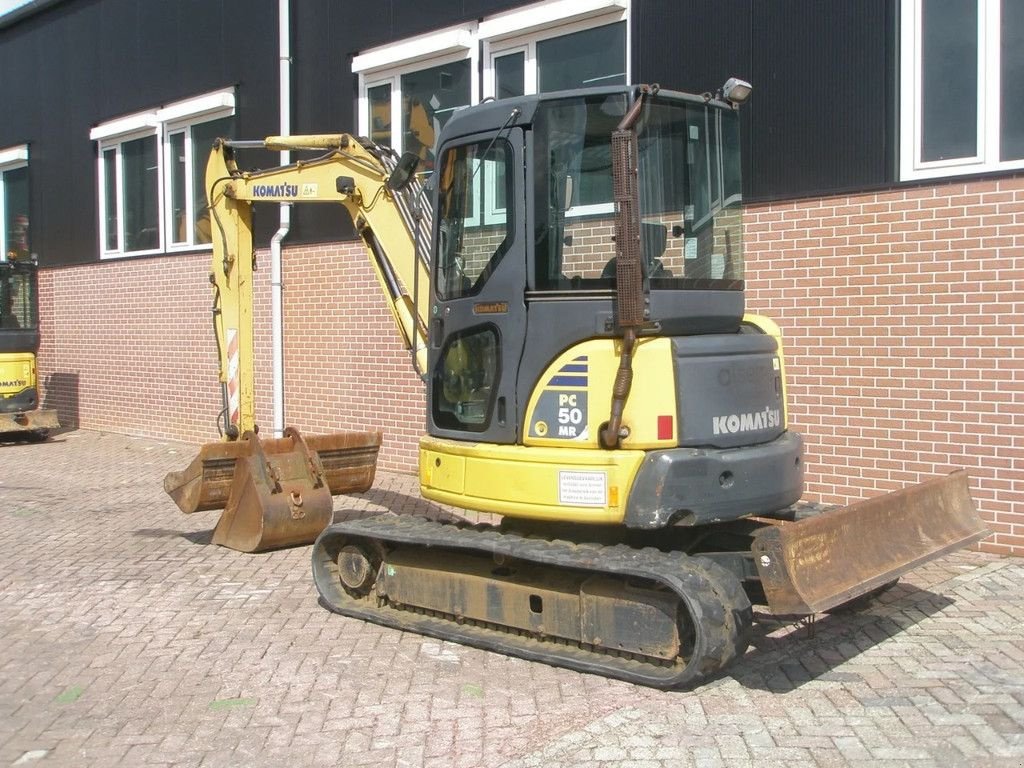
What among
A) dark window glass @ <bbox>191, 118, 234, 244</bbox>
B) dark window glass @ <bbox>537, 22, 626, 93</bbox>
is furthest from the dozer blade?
dark window glass @ <bbox>191, 118, 234, 244</bbox>

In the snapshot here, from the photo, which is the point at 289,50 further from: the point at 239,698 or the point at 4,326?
the point at 239,698

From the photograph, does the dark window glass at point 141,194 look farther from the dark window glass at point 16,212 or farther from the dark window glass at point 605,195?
the dark window glass at point 605,195

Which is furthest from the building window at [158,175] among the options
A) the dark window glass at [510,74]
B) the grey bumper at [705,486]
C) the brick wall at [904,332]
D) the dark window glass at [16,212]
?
the grey bumper at [705,486]

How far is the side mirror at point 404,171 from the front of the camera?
280 inches

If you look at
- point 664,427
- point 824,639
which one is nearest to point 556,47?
point 664,427

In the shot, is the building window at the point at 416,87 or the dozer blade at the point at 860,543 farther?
the building window at the point at 416,87

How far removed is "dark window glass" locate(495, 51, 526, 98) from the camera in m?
11.0

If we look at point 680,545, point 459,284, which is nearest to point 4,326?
point 459,284

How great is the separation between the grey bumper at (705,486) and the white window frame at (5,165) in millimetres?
16005

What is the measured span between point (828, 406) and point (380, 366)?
5424 mm

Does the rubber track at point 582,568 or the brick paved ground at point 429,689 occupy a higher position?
the rubber track at point 582,568

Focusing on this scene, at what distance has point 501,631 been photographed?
6066 mm

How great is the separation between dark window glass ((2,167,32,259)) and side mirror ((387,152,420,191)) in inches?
512

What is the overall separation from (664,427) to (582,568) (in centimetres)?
82
